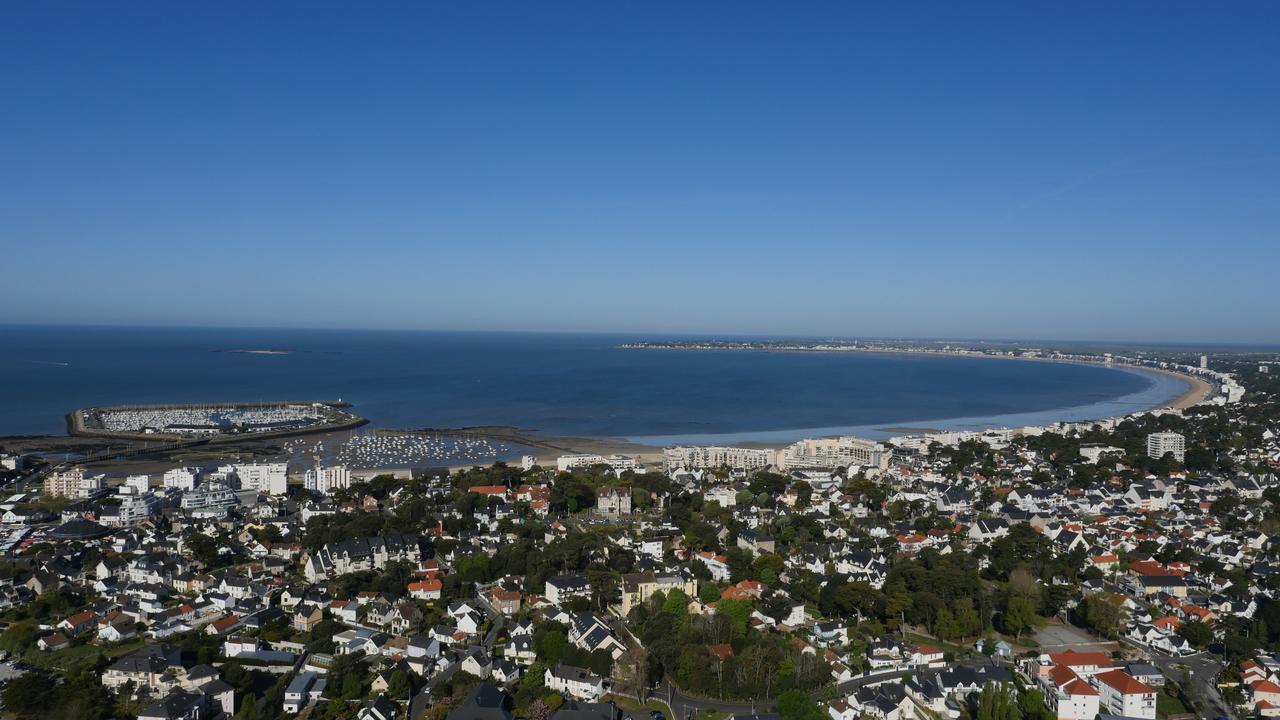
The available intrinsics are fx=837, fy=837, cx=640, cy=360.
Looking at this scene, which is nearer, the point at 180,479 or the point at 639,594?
the point at 639,594

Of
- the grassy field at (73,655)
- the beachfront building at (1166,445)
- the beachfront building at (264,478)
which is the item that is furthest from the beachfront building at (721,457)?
the grassy field at (73,655)

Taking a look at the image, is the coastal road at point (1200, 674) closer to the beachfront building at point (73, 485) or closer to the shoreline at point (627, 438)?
the shoreline at point (627, 438)

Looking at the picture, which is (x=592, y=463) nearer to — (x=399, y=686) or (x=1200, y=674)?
(x=399, y=686)

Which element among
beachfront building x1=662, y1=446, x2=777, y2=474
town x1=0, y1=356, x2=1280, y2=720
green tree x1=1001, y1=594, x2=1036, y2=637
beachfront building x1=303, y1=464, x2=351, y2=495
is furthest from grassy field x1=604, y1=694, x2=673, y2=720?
beachfront building x1=662, y1=446, x2=777, y2=474

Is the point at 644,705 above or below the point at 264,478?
below

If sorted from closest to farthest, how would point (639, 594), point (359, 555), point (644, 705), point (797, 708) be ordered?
point (797, 708), point (644, 705), point (639, 594), point (359, 555)

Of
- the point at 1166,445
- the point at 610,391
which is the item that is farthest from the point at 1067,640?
the point at 610,391

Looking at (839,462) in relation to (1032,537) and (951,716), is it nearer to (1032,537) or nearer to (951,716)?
(1032,537)
